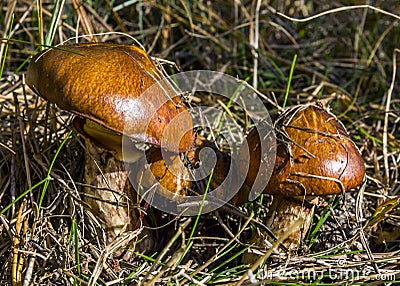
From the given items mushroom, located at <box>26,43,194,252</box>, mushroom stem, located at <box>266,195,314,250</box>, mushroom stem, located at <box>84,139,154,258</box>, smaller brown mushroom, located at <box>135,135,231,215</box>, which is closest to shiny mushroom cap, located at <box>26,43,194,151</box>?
mushroom, located at <box>26,43,194,252</box>

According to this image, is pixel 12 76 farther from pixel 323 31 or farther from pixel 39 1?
pixel 323 31

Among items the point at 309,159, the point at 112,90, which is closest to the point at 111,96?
the point at 112,90

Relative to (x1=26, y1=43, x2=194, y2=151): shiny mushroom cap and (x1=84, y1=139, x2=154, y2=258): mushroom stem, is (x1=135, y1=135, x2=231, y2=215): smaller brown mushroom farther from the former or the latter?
(x1=26, y1=43, x2=194, y2=151): shiny mushroom cap

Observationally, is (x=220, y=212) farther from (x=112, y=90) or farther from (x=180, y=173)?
(x=112, y=90)

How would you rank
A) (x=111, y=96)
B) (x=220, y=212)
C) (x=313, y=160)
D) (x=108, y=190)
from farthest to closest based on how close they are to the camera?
1. (x=220, y=212)
2. (x=108, y=190)
3. (x=313, y=160)
4. (x=111, y=96)

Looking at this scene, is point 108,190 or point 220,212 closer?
point 108,190

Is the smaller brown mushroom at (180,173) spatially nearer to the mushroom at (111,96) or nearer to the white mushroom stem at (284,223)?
the mushroom at (111,96)
